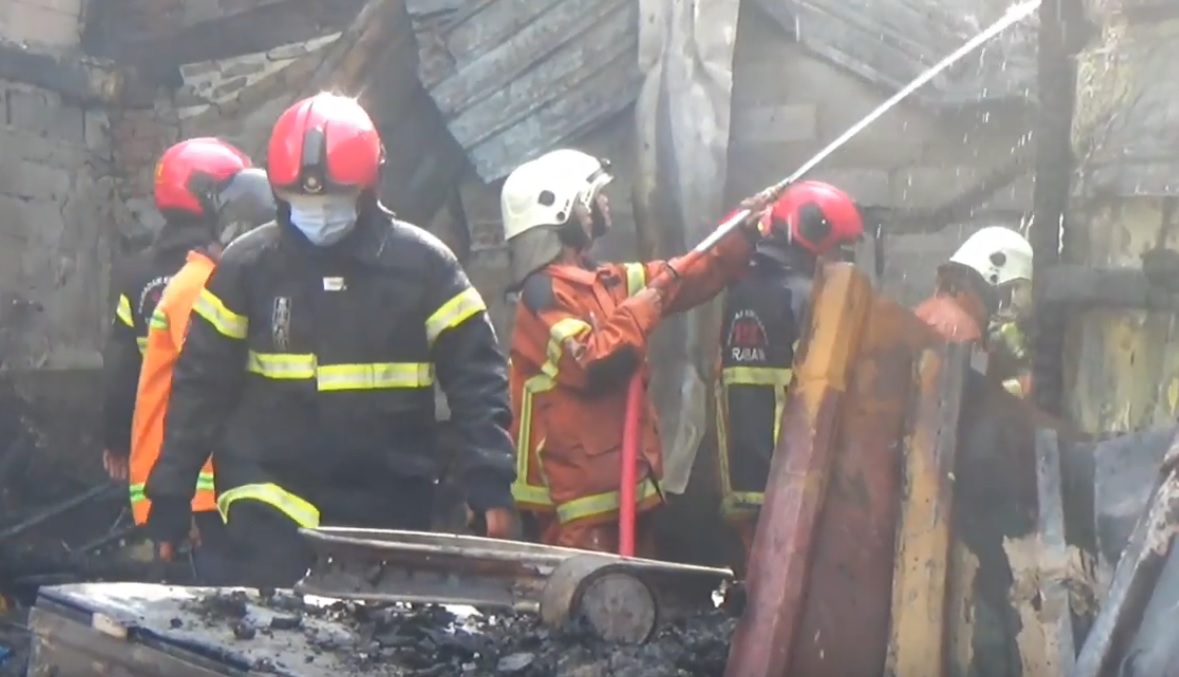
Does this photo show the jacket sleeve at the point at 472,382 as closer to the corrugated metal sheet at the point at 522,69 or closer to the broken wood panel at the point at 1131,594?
the broken wood panel at the point at 1131,594

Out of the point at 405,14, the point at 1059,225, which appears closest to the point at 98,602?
the point at 1059,225

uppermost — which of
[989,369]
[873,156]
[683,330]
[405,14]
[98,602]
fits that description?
[405,14]

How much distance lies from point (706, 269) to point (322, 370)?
5.94ft

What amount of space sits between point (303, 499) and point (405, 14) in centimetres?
365

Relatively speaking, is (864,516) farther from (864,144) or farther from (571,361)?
(864,144)

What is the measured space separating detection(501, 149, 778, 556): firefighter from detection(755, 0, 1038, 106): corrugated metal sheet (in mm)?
1506

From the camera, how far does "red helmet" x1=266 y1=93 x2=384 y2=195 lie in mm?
3781

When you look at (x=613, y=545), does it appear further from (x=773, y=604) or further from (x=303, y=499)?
(x=773, y=604)

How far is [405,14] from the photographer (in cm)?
697

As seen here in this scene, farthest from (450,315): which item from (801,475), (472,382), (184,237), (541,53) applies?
(541,53)

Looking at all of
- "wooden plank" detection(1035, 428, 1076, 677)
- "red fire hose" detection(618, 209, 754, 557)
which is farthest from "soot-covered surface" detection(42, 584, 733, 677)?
"red fire hose" detection(618, 209, 754, 557)

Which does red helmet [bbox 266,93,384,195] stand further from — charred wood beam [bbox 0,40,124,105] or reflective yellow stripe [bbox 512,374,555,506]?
charred wood beam [bbox 0,40,124,105]

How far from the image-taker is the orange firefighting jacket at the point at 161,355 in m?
4.68

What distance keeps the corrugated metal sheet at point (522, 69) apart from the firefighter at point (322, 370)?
106 inches
